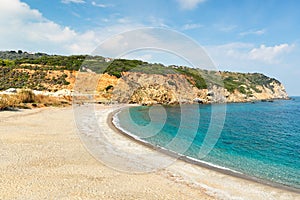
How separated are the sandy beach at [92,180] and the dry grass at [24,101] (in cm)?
1337

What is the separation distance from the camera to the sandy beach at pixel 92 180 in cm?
775

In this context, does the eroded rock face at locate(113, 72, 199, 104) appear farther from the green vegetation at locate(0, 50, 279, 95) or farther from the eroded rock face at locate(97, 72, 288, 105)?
the green vegetation at locate(0, 50, 279, 95)

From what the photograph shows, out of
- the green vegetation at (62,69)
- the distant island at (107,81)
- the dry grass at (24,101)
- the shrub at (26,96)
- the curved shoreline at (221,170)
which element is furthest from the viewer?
the green vegetation at (62,69)

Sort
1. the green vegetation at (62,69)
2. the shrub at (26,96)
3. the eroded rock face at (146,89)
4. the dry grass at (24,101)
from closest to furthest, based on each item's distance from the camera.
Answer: the dry grass at (24,101) < the shrub at (26,96) < the green vegetation at (62,69) < the eroded rock face at (146,89)

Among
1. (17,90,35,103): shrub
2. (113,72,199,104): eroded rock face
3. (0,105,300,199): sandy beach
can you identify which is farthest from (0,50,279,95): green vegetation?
(0,105,300,199): sandy beach

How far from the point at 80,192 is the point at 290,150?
14.7m

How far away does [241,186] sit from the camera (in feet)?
31.2

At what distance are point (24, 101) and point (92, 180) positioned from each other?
24.9m

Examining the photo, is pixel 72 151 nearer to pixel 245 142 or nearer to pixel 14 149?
pixel 14 149

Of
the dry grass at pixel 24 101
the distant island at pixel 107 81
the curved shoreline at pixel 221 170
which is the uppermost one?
the distant island at pixel 107 81

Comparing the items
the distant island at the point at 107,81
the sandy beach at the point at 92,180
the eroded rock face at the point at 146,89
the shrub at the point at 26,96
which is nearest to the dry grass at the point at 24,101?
the shrub at the point at 26,96

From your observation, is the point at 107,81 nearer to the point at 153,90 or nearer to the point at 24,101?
the point at 153,90

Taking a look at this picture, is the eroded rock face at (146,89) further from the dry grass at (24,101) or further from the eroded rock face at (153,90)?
the dry grass at (24,101)

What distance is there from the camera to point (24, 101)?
29734 mm
